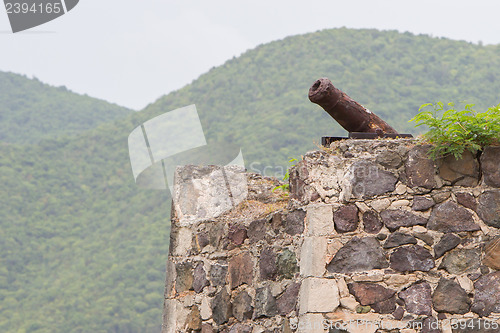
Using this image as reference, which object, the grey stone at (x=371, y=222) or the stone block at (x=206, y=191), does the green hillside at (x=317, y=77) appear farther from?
the grey stone at (x=371, y=222)

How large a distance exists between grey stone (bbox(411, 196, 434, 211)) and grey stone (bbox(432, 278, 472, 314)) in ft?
1.75

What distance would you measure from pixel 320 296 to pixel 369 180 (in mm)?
891

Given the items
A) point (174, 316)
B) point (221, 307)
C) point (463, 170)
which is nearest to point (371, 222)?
point (463, 170)

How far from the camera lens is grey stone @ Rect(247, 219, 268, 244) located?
7.14 m

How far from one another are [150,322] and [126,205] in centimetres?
1790

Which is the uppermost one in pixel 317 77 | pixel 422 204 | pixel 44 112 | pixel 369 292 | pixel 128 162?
pixel 44 112

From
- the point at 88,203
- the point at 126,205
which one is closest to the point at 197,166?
the point at 126,205

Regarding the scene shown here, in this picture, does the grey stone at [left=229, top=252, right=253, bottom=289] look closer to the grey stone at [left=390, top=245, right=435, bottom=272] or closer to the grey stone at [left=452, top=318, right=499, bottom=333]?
the grey stone at [left=390, top=245, right=435, bottom=272]

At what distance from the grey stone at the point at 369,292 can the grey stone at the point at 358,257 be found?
112mm

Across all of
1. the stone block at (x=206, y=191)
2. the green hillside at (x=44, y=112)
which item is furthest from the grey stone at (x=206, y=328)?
the green hillside at (x=44, y=112)

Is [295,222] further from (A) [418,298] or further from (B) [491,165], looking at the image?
(B) [491,165]

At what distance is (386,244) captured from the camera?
6.20 metres

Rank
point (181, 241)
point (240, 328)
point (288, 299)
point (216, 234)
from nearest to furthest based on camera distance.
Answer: point (288, 299), point (240, 328), point (216, 234), point (181, 241)

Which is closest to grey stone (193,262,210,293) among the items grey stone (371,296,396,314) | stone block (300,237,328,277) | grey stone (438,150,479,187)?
stone block (300,237,328,277)
